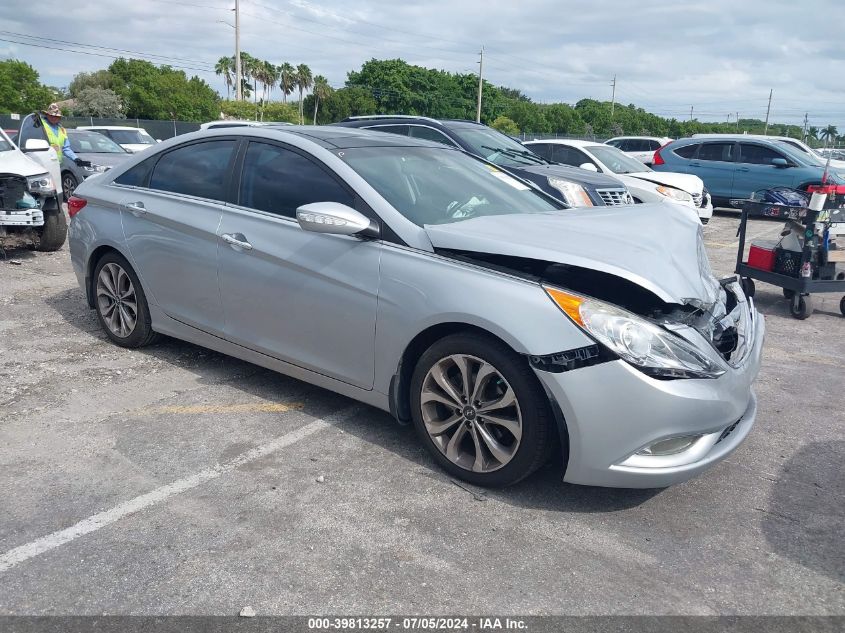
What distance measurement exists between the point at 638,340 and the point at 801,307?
15.8 feet

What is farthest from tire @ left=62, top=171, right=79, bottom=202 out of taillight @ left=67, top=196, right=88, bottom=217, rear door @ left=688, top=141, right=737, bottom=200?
rear door @ left=688, top=141, right=737, bottom=200

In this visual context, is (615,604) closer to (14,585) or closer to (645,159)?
(14,585)

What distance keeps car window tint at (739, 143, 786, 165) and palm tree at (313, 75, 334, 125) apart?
89.3m

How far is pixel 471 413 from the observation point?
3.42 metres

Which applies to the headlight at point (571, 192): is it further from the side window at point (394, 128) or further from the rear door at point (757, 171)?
the rear door at point (757, 171)

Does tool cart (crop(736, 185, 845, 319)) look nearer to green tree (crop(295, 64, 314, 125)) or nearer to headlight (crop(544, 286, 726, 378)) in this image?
headlight (crop(544, 286, 726, 378))

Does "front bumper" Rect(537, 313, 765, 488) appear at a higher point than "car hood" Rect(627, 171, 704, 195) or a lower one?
lower

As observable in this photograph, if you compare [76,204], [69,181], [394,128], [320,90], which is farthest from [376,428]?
[320,90]

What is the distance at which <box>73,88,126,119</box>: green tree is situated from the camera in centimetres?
6681

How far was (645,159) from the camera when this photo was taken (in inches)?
882

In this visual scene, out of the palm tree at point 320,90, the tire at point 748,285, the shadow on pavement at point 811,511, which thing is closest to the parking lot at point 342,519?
the shadow on pavement at point 811,511

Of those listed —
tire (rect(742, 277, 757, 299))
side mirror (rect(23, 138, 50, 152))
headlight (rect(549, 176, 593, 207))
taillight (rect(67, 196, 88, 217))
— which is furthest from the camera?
side mirror (rect(23, 138, 50, 152))

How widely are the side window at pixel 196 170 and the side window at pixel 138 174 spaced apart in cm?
7

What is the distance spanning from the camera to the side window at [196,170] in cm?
460
